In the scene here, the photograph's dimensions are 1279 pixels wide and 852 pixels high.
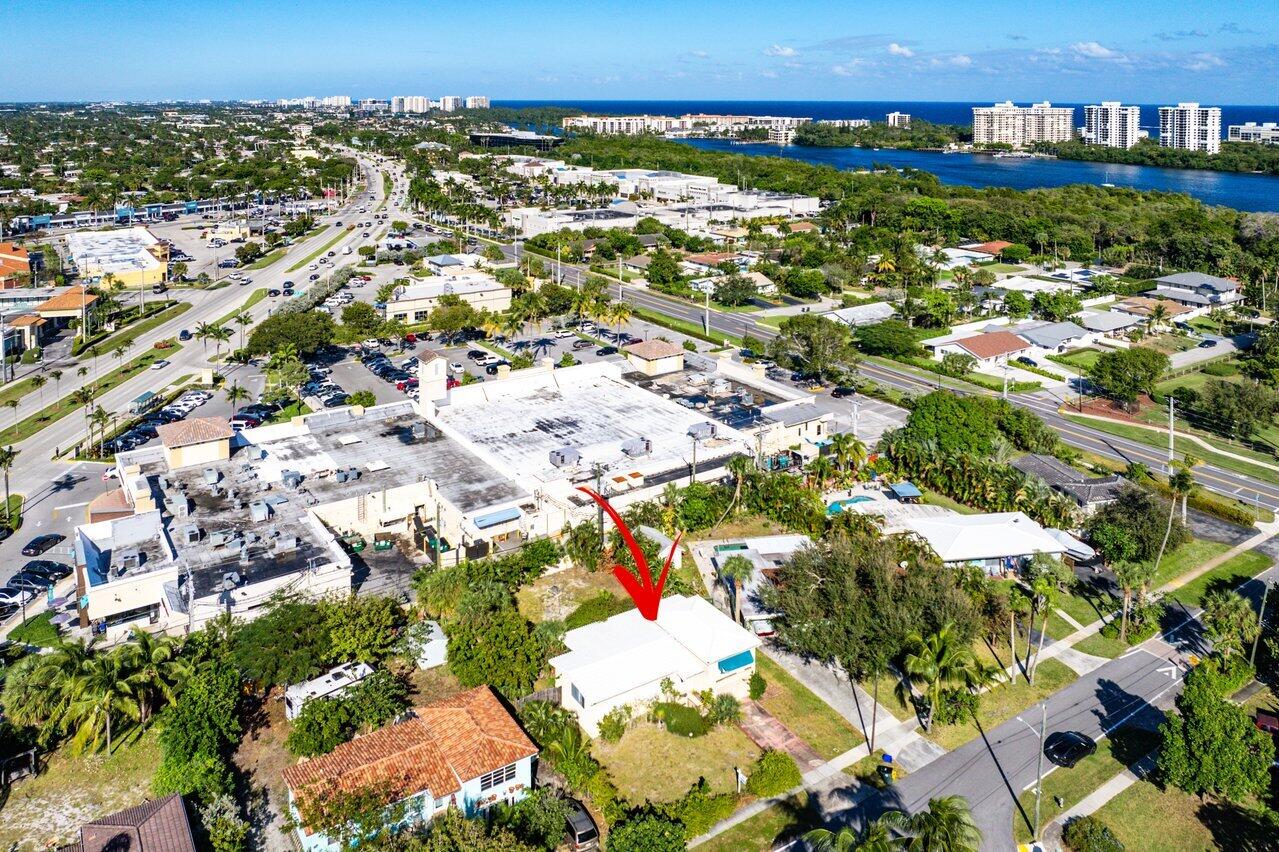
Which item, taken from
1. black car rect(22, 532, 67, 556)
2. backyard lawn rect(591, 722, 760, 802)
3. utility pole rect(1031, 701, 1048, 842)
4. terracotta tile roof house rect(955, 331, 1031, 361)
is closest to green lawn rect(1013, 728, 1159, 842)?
utility pole rect(1031, 701, 1048, 842)

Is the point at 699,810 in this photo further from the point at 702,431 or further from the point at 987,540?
the point at 702,431

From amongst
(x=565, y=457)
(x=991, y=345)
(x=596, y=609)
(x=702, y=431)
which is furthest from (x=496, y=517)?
(x=991, y=345)

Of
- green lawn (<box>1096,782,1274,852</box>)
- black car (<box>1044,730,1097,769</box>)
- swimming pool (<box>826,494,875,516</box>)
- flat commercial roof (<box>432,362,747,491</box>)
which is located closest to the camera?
green lawn (<box>1096,782,1274,852</box>)

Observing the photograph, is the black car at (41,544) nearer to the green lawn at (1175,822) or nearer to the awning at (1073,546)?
the green lawn at (1175,822)

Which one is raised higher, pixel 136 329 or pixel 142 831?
pixel 136 329

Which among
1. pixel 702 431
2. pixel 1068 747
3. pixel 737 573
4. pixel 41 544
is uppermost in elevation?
pixel 702 431

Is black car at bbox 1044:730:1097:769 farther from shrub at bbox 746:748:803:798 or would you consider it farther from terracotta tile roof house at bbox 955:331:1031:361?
terracotta tile roof house at bbox 955:331:1031:361

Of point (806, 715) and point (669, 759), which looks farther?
point (806, 715)
